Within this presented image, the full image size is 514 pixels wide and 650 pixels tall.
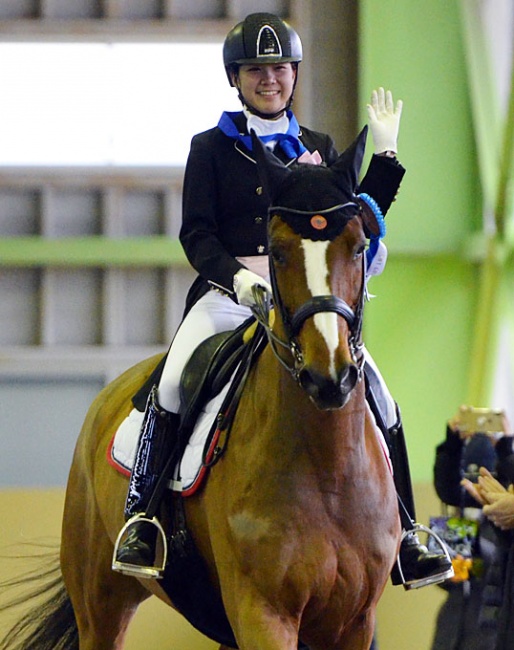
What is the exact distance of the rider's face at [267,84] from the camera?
3.31 metres

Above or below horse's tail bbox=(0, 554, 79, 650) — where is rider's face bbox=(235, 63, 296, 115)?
above

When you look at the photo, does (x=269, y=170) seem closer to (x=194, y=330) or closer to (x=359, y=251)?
(x=359, y=251)

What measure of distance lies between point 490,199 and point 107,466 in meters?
4.63

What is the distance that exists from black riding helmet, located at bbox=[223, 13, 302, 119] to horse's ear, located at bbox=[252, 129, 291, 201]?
716 millimetres

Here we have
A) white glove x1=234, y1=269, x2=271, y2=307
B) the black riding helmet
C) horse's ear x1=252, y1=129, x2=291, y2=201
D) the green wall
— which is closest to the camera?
horse's ear x1=252, y1=129, x2=291, y2=201

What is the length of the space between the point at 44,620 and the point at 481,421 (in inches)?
72.1

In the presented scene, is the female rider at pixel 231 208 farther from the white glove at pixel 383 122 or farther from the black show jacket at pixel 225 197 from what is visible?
the white glove at pixel 383 122

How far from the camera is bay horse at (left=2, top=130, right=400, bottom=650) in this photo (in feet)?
8.02

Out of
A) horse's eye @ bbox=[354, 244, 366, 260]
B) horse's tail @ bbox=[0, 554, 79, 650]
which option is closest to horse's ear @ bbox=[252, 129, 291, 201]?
horse's eye @ bbox=[354, 244, 366, 260]

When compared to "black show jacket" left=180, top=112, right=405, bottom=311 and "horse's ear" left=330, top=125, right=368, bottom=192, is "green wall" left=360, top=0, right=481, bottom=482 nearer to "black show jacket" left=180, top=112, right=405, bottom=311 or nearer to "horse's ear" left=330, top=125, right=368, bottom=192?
"black show jacket" left=180, top=112, right=405, bottom=311

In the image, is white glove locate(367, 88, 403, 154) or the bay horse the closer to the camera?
the bay horse

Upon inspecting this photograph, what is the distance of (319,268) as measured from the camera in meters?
2.44

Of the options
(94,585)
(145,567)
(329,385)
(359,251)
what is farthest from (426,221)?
(329,385)

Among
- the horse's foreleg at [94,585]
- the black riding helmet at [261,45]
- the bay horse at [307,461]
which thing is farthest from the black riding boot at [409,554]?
the horse's foreleg at [94,585]
